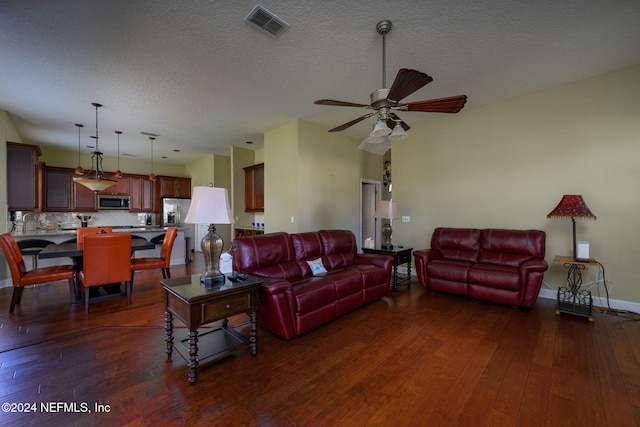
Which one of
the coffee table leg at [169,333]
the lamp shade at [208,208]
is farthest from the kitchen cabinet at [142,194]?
the lamp shade at [208,208]

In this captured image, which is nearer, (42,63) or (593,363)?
(593,363)

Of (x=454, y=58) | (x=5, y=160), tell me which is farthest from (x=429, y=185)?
(x=5, y=160)

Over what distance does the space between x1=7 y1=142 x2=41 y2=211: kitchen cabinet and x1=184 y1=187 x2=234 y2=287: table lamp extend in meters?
4.75

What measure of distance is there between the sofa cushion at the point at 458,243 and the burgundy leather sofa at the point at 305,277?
3.92ft

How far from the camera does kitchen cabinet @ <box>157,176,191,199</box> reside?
27.1 feet

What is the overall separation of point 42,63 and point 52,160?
5.68m

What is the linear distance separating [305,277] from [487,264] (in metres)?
2.68

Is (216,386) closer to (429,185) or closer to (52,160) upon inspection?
(429,185)

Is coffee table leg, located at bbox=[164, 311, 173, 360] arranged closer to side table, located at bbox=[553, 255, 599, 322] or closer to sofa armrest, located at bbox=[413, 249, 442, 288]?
sofa armrest, located at bbox=[413, 249, 442, 288]

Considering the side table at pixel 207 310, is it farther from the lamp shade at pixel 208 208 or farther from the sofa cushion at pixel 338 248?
the sofa cushion at pixel 338 248

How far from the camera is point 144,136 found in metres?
5.89

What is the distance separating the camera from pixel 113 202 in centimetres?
756

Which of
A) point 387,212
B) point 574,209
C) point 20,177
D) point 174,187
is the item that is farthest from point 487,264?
point 174,187

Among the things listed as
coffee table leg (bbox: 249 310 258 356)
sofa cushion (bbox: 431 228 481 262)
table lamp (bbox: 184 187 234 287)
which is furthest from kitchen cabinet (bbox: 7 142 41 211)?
sofa cushion (bbox: 431 228 481 262)
